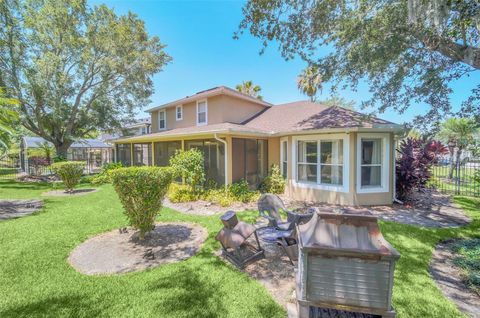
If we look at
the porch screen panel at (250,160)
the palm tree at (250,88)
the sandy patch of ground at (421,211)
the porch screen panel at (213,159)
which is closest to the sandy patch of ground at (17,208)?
the porch screen panel at (213,159)

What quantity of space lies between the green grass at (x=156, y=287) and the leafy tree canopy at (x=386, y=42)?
4.26 metres

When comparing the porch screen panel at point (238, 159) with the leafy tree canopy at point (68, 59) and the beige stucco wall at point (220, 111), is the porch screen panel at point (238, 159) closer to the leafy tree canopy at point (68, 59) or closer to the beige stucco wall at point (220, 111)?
the beige stucco wall at point (220, 111)

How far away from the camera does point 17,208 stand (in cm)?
845

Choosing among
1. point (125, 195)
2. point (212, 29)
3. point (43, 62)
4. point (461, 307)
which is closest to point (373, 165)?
point (461, 307)

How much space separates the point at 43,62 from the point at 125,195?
16309 millimetres

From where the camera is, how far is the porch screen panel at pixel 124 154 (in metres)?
18.2

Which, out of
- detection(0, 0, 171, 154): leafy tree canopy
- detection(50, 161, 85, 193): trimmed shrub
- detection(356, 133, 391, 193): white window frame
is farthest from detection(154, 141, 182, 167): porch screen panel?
detection(356, 133, 391, 193): white window frame

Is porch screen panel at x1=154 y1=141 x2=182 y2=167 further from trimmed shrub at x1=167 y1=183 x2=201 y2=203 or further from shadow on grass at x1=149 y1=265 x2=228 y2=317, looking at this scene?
shadow on grass at x1=149 y1=265 x2=228 y2=317

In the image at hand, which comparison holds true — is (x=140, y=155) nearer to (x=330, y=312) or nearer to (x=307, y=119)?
(x=307, y=119)

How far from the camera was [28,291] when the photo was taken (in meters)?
3.37

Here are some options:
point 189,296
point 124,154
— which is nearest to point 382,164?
point 189,296

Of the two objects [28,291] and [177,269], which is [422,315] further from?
[28,291]

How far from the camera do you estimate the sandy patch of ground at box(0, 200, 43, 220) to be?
7.62m

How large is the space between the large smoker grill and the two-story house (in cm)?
648
